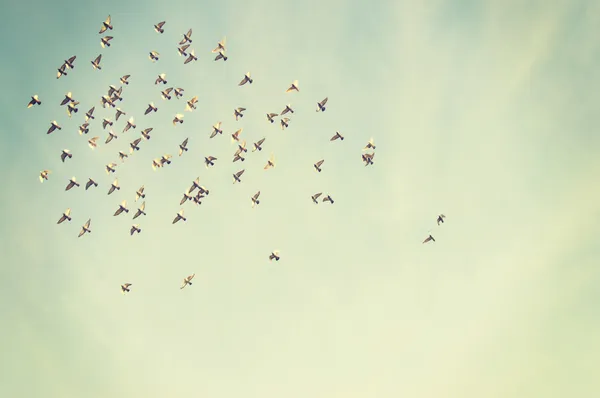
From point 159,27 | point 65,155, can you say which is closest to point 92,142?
point 65,155

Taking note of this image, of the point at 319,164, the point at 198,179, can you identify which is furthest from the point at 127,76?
the point at 319,164

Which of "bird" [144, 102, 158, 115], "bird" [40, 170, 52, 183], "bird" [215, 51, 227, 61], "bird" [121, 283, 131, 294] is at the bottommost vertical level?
"bird" [121, 283, 131, 294]

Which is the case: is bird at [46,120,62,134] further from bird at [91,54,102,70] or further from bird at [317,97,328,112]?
bird at [317,97,328,112]

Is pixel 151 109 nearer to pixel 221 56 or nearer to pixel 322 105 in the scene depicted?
pixel 221 56

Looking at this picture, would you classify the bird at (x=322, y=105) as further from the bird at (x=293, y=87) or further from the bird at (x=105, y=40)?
the bird at (x=105, y=40)

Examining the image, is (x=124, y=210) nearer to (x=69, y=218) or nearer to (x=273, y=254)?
(x=69, y=218)

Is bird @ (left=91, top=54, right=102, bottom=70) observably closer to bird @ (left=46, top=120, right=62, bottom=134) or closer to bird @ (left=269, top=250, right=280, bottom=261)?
bird @ (left=46, top=120, right=62, bottom=134)

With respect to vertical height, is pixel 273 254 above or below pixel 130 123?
below

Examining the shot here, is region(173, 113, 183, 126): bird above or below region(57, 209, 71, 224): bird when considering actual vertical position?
above

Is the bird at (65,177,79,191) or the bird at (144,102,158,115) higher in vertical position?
the bird at (144,102,158,115)

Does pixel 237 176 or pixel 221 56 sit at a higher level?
pixel 221 56

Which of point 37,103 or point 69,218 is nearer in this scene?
point 37,103
